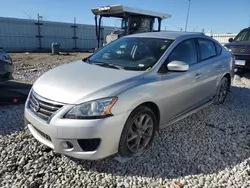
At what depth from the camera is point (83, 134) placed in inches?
87.8

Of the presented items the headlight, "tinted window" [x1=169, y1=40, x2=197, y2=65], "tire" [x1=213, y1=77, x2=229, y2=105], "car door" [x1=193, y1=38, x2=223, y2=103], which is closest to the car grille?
the headlight

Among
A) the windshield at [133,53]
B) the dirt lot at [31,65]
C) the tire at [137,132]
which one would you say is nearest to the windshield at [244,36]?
the windshield at [133,53]

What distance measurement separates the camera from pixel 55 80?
107 inches

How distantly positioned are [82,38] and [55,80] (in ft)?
58.8

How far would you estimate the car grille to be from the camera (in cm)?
233

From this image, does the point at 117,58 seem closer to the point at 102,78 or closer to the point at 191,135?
the point at 102,78

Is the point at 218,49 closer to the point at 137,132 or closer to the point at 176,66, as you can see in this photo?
the point at 176,66

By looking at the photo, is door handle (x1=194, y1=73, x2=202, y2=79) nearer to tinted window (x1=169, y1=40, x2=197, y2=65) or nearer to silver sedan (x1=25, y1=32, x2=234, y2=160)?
silver sedan (x1=25, y1=32, x2=234, y2=160)

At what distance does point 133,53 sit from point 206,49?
163cm

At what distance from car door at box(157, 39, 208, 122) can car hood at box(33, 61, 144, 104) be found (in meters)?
0.51

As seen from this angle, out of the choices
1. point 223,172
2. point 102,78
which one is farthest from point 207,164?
point 102,78

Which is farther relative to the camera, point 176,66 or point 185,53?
point 185,53

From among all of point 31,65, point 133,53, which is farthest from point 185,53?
point 31,65

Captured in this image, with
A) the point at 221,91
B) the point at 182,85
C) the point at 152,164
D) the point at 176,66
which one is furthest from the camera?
the point at 221,91
